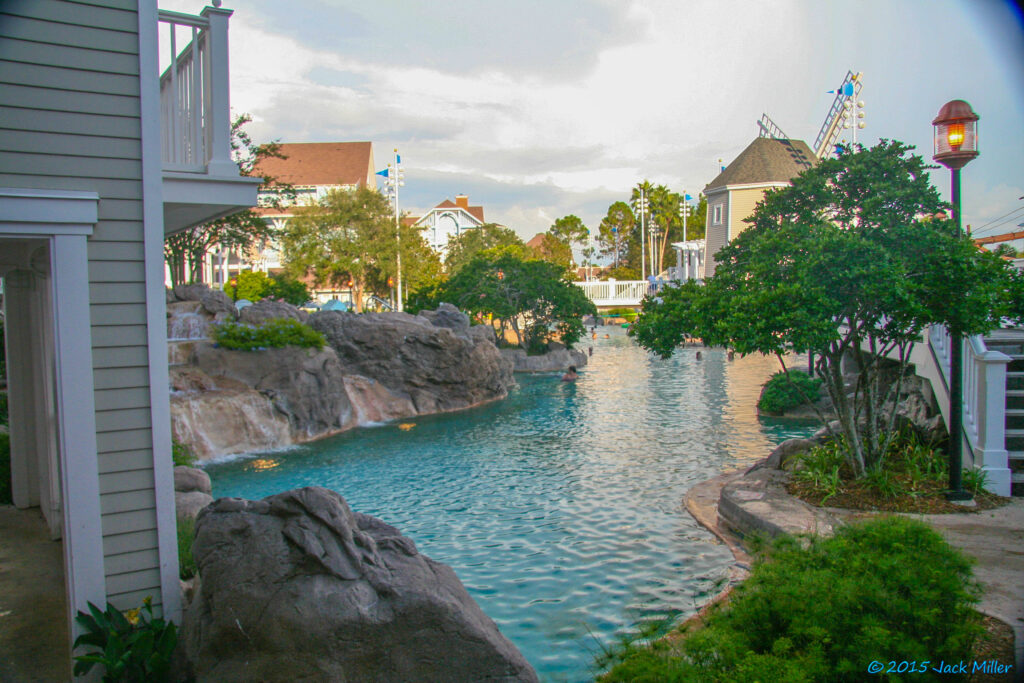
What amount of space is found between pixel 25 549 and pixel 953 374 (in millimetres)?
9511

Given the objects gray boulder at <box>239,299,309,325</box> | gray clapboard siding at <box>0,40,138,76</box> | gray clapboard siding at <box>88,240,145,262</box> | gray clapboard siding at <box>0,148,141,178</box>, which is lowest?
gray boulder at <box>239,299,309,325</box>

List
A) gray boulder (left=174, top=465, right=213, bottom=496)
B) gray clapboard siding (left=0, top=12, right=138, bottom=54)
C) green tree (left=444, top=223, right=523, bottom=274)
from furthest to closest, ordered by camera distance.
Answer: green tree (left=444, top=223, right=523, bottom=274)
gray boulder (left=174, top=465, right=213, bottom=496)
gray clapboard siding (left=0, top=12, right=138, bottom=54)

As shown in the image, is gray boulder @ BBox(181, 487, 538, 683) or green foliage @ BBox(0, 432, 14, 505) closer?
gray boulder @ BBox(181, 487, 538, 683)

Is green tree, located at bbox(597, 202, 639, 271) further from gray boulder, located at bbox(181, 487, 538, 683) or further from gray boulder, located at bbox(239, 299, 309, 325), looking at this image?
gray boulder, located at bbox(181, 487, 538, 683)

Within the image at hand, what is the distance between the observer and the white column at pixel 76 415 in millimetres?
4633

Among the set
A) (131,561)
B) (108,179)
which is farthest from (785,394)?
(108,179)

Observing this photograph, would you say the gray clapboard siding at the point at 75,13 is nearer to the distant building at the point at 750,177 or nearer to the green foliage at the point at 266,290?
the green foliage at the point at 266,290

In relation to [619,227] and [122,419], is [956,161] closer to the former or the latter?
[122,419]

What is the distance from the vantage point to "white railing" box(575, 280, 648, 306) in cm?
5203

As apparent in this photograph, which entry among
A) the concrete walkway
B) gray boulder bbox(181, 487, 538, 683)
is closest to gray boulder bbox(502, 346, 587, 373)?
the concrete walkway

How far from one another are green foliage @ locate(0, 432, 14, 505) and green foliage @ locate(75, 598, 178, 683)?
476 cm

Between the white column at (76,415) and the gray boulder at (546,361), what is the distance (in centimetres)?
2523

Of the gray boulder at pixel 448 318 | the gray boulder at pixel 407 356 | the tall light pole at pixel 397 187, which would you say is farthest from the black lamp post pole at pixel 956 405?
the tall light pole at pixel 397 187

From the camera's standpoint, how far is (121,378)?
15.9 feet
